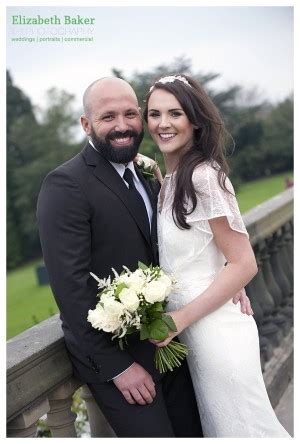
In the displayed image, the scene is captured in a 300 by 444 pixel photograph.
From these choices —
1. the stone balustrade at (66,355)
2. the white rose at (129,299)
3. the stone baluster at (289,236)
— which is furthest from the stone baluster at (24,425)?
the stone baluster at (289,236)

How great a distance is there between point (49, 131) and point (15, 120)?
4827mm

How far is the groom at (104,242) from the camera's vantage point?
2.60m

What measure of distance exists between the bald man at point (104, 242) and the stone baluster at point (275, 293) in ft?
7.39

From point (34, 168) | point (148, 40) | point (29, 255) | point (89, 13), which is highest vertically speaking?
point (34, 168)

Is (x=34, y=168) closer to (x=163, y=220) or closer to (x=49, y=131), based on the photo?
(x=49, y=131)

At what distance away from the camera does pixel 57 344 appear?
267 cm

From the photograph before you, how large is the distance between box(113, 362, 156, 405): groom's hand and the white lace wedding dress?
0.39 m

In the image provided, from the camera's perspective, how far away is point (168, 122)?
118 inches

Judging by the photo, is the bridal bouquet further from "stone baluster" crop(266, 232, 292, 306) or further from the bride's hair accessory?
"stone baluster" crop(266, 232, 292, 306)

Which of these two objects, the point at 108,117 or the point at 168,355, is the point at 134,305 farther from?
the point at 108,117

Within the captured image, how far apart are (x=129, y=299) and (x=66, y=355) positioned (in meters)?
0.52

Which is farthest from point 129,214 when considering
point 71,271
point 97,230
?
point 71,271

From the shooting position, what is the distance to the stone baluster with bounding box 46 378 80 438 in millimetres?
2717

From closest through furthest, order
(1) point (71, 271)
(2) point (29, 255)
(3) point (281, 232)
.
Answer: (1) point (71, 271) → (3) point (281, 232) → (2) point (29, 255)
